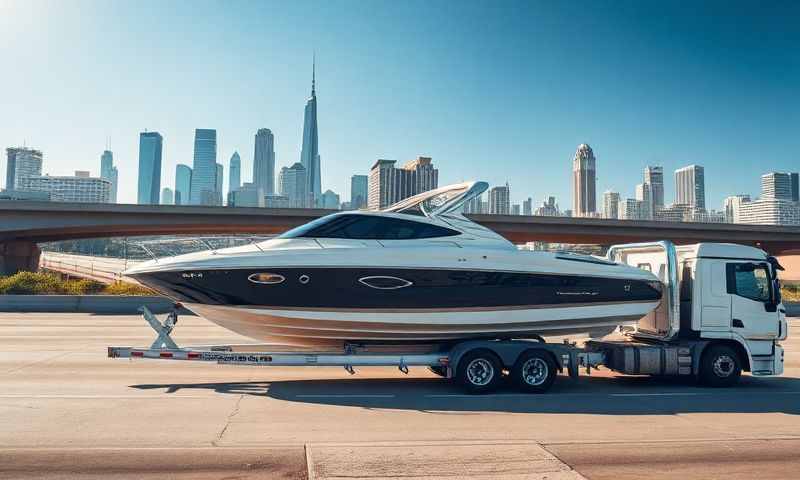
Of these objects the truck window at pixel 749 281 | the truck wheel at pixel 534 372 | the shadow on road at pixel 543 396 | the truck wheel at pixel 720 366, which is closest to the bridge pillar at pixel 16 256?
the shadow on road at pixel 543 396

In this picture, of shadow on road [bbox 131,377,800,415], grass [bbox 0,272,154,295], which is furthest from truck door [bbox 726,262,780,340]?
grass [bbox 0,272,154,295]

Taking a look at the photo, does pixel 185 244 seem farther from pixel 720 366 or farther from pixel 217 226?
pixel 217 226

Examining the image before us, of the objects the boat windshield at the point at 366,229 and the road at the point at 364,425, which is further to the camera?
the boat windshield at the point at 366,229

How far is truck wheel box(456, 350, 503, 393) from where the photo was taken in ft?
29.7

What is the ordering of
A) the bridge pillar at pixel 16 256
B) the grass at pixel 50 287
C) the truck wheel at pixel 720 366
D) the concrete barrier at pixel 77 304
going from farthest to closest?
the bridge pillar at pixel 16 256 → the grass at pixel 50 287 → the concrete barrier at pixel 77 304 → the truck wheel at pixel 720 366

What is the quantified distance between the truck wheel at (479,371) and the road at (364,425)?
0.84ft

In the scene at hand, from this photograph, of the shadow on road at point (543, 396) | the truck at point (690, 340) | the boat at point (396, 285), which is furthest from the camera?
the truck at point (690, 340)

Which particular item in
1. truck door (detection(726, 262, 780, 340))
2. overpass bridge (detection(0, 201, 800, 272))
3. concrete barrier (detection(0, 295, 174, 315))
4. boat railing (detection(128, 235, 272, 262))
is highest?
overpass bridge (detection(0, 201, 800, 272))

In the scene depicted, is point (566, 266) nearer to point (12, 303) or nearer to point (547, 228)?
point (12, 303)

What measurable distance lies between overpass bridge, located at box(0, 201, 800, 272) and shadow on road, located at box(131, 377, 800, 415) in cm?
3074

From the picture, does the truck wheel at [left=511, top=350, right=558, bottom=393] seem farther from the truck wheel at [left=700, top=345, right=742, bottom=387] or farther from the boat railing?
the boat railing

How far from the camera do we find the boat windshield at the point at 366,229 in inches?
376

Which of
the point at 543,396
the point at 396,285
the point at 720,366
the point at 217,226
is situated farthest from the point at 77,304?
the point at 720,366

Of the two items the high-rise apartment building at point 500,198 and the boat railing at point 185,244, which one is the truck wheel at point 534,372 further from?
the high-rise apartment building at point 500,198
